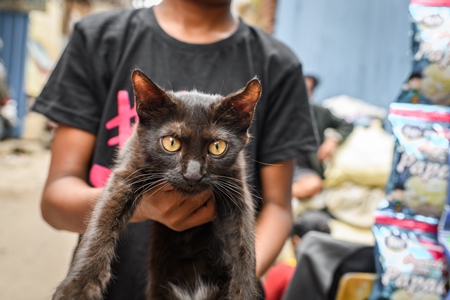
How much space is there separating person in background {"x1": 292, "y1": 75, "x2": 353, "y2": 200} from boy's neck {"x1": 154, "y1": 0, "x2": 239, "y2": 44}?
4.89ft

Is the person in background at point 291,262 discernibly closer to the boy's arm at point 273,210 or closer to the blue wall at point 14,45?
the boy's arm at point 273,210

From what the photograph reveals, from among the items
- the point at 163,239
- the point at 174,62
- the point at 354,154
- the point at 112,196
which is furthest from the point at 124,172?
the point at 354,154

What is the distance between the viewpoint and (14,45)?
24.4 ft

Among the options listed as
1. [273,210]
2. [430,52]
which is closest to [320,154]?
[273,210]

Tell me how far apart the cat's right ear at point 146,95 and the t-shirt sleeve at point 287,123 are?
0.45 meters

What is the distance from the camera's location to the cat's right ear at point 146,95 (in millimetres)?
693

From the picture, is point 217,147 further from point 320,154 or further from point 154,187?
point 320,154

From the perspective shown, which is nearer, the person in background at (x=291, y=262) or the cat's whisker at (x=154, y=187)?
the cat's whisker at (x=154, y=187)

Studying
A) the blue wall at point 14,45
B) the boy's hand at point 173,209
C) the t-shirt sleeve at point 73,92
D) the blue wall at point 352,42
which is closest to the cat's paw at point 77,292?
the boy's hand at point 173,209

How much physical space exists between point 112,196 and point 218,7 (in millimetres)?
625

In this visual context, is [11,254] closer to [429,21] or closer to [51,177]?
[51,177]

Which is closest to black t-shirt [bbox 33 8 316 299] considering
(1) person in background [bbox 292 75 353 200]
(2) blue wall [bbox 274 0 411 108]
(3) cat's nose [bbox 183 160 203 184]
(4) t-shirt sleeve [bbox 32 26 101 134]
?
(4) t-shirt sleeve [bbox 32 26 101 134]

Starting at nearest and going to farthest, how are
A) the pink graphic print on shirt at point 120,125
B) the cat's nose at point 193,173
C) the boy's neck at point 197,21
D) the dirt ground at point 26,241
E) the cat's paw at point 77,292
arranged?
1. the cat's paw at point 77,292
2. the cat's nose at point 193,173
3. the pink graphic print on shirt at point 120,125
4. the boy's neck at point 197,21
5. the dirt ground at point 26,241

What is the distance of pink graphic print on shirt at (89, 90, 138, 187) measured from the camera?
0.99 meters
